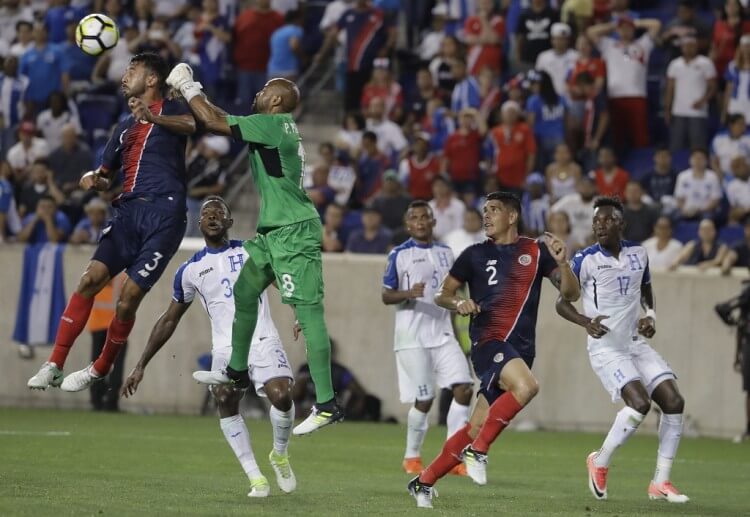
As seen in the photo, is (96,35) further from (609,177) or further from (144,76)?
(609,177)

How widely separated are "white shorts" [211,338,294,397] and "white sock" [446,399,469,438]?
10.00 ft

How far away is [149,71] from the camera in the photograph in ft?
39.0

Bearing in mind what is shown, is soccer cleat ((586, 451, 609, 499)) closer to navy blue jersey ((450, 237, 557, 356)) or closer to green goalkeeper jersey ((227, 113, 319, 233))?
navy blue jersey ((450, 237, 557, 356))

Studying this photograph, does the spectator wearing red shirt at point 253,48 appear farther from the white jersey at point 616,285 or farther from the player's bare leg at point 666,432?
the player's bare leg at point 666,432

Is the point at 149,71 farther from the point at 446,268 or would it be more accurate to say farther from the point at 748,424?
the point at 748,424

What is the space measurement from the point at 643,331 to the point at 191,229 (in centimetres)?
1160

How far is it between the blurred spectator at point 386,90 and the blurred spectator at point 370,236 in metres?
3.26

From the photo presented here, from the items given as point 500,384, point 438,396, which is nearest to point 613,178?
point 438,396

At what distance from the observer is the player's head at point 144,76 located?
11.9 meters

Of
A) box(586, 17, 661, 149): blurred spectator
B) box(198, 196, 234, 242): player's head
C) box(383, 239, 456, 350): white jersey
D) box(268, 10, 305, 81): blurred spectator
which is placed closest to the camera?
box(198, 196, 234, 242): player's head

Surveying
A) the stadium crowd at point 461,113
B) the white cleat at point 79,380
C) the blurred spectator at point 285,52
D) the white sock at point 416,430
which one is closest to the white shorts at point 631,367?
the white sock at point 416,430

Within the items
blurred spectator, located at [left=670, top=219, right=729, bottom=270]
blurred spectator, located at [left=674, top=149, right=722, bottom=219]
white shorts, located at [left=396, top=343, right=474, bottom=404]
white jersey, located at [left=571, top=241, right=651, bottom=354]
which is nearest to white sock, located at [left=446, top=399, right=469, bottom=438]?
white shorts, located at [left=396, top=343, right=474, bottom=404]

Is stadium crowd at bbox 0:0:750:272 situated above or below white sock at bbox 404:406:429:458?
above

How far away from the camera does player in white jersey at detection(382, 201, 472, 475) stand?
15539 millimetres
